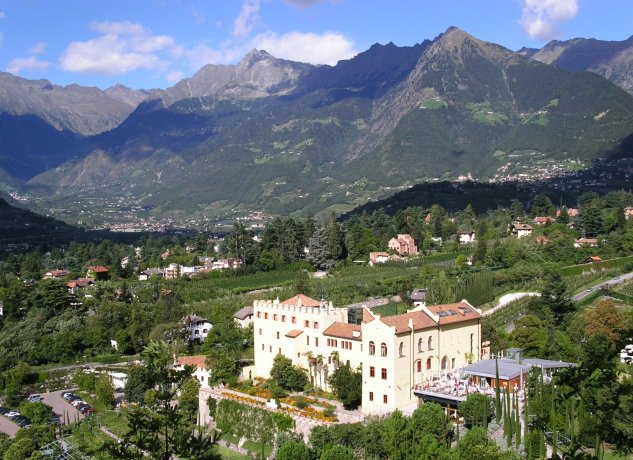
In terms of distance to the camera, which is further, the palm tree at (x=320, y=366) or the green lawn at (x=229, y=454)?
the palm tree at (x=320, y=366)

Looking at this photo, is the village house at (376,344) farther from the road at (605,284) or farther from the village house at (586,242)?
the village house at (586,242)

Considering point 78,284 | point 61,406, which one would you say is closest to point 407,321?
point 61,406

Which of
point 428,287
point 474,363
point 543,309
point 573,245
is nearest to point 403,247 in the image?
point 573,245

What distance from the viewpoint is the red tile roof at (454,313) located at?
36.9 meters

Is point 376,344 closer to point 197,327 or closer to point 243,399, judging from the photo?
point 243,399

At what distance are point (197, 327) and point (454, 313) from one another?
2772 cm

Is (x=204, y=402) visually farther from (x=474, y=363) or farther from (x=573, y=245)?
(x=573, y=245)

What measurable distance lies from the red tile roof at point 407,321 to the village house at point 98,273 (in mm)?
60831

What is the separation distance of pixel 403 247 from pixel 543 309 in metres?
39.8

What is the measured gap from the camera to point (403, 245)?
84.4 meters

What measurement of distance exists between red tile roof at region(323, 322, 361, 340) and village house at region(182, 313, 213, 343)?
22342 millimetres

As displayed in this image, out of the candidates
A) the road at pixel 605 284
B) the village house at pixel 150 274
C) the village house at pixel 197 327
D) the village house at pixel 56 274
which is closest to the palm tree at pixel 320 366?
the village house at pixel 197 327

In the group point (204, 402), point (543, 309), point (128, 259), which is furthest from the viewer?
point (128, 259)

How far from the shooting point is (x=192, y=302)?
65375 mm
